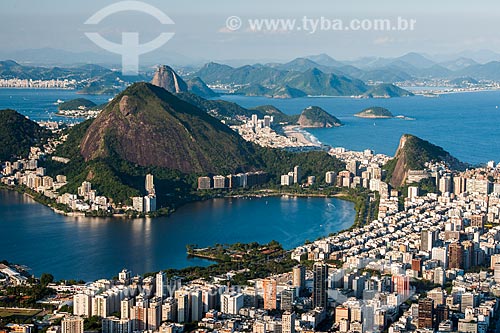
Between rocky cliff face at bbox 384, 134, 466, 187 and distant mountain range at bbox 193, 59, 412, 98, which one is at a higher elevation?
distant mountain range at bbox 193, 59, 412, 98

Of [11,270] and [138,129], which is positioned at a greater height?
[138,129]

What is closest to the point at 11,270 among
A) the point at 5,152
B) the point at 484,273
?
the point at 484,273

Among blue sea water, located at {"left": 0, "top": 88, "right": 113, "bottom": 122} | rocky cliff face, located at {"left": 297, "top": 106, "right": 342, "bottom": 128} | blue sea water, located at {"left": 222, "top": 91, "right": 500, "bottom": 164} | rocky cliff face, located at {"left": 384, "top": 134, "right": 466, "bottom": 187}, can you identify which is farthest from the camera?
blue sea water, located at {"left": 0, "top": 88, "right": 113, "bottom": 122}

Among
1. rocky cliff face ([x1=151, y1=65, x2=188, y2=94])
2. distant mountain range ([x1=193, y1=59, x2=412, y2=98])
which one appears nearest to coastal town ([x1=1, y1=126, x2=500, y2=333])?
rocky cliff face ([x1=151, y1=65, x2=188, y2=94])

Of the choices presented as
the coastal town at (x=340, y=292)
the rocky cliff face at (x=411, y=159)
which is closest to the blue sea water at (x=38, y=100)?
the rocky cliff face at (x=411, y=159)

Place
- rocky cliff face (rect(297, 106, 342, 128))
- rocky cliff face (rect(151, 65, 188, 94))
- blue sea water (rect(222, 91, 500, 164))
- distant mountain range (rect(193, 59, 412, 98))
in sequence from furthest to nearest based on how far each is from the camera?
distant mountain range (rect(193, 59, 412, 98)) < rocky cliff face (rect(151, 65, 188, 94)) < rocky cliff face (rect(297, 106, 342, 128)) < blue sea water (rect(222, 91, 500, 164))

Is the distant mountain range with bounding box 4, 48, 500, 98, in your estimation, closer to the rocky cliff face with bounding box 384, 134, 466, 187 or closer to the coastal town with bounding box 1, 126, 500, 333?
the rocky cliff face with bounding box 384, 134, 466, 187

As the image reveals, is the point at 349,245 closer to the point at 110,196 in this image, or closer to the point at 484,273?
the point at 484,273

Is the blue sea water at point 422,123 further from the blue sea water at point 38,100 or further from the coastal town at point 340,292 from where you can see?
the coastal town at point 340,292
